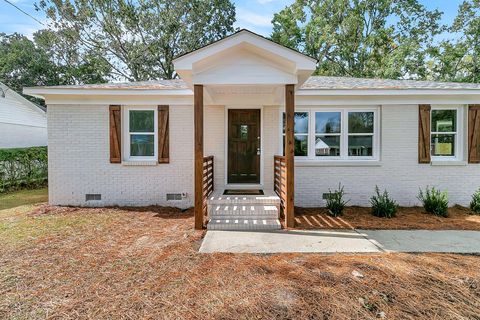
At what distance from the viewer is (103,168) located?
757 cm

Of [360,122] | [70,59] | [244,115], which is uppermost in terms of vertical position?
[70,59]

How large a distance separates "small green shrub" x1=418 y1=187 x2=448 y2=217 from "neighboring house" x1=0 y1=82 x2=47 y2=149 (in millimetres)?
Answer: 18736

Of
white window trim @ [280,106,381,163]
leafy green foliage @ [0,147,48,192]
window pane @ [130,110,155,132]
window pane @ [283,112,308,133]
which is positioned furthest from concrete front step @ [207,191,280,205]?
leafy green foliage @ [0,147,48,192]

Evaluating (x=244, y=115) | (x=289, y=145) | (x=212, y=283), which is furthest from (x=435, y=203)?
(x=212, y=283)

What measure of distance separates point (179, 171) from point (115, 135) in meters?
2.05

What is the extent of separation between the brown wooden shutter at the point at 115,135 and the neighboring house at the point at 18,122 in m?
10.9

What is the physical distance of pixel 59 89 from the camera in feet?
23.6

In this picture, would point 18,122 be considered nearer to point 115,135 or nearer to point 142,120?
point 115,135

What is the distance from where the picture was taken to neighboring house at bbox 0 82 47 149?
14.5 m

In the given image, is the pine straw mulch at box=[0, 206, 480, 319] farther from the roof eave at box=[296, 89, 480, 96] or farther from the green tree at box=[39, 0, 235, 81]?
the green tree at box=[39, 0, 235, 81]

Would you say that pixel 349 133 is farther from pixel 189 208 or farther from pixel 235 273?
pixel 235 273

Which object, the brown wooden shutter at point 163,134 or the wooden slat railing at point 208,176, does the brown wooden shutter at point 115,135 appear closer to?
the brown wooden shutter at point 163,134

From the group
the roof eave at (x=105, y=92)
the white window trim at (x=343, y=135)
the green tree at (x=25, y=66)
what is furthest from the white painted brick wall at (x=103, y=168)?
the green tree at (x=25, y=66)

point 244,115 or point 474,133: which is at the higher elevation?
point 244,115
